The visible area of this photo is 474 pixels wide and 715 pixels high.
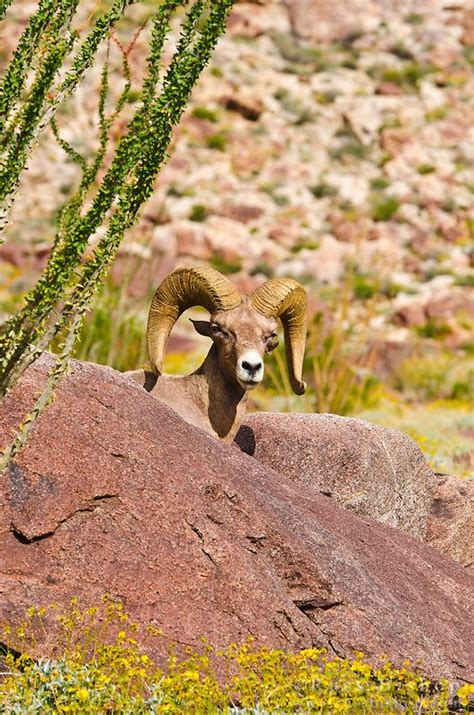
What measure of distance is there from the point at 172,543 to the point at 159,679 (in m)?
0.77

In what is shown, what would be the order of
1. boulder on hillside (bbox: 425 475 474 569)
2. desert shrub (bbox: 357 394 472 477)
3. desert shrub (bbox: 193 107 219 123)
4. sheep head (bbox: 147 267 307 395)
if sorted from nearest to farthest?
sheep head (bbox: 147 267 307 395)
boulder on hillside (bbox: 425 475 474 569)
desert shrub (bbox: 357 394 472 477)
desert shrub (bbox: 193 107 219 123)

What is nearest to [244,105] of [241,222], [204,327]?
[241,222]

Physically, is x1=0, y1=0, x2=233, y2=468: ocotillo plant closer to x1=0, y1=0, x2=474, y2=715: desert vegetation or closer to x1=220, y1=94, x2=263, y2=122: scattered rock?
x1=0, y1=0, x2=474, y2=715: desert vegetation

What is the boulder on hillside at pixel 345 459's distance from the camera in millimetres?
7590

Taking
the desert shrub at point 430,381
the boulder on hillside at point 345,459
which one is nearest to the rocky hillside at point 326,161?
the desert shrub at point 430,381

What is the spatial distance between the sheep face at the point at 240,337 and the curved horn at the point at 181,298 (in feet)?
0.31

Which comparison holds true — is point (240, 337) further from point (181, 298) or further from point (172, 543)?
point (172, 543)

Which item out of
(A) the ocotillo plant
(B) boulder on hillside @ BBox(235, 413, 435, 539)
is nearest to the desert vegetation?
(A) the ocotillo plant

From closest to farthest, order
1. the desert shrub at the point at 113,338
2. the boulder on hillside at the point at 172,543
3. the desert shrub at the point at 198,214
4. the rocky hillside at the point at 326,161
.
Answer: the boulder on hillside at the point at 172,543
the desert shrub at the point at 113,338
the rocky hillside at the point at 326,161
the desert shrub at the point at 198,214

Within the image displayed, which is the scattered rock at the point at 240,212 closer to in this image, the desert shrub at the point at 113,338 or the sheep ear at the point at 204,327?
the desert shrub at the point at 113,338

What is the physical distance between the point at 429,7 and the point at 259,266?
23333 millimetres

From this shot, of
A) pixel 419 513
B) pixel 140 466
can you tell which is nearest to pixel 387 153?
pixel 419 513

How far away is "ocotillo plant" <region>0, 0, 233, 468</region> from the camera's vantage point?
5.08 m

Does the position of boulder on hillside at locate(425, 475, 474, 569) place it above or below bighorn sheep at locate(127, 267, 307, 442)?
below
